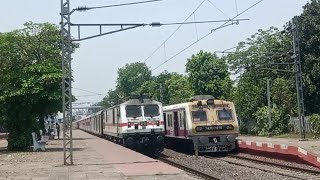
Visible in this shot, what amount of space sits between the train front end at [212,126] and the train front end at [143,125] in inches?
83.1

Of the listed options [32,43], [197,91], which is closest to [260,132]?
[197,91]

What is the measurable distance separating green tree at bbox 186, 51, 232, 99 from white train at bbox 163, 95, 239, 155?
3935 centimetres

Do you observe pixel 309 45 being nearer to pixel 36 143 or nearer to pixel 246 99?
pixel 246 99

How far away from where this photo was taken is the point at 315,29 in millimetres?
47062

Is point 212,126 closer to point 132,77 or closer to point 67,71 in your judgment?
point 67,71

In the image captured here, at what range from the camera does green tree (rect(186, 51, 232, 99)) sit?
66875mm

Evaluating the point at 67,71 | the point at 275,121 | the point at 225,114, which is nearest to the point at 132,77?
the point at 275,121

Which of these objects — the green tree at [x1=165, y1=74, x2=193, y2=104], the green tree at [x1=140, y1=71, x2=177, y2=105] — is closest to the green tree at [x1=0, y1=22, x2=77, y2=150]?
the green tree at [x1=140, y1=71, x2=177, y2=105]

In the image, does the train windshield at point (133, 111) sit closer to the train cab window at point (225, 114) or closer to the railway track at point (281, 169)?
the train cab window at point (225, 114)

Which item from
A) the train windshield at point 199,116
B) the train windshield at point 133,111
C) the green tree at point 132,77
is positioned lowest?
the train windshield at point 199,116

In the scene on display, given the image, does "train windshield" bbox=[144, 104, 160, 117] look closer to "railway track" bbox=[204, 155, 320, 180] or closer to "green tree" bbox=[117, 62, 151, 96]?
"railway track" bbox=[204, 155, 320, 180]

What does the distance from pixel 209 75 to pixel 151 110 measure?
138ft

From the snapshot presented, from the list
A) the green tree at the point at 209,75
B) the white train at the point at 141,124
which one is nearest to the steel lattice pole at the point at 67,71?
the white train at the point at 141,124

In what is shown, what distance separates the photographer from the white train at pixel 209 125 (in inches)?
1001
